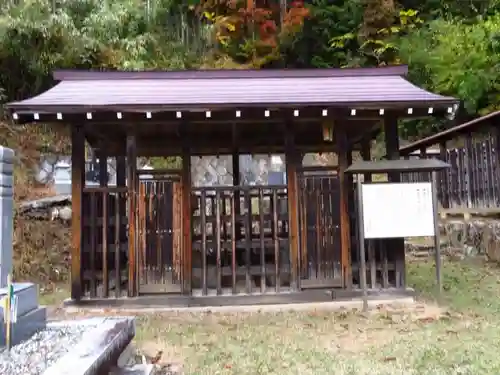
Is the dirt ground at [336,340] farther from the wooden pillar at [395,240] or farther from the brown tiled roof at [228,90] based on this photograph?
the brown tiled roof at [228,90]

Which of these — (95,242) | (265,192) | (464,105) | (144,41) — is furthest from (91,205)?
(464,105)

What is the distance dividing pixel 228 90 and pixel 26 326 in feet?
15.6

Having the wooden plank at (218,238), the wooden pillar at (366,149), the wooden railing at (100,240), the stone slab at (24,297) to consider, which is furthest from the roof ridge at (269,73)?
the stone slab at (24,297)

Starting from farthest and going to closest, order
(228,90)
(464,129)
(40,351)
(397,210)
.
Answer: (464,129), (228,90), (397,210), (40,351)

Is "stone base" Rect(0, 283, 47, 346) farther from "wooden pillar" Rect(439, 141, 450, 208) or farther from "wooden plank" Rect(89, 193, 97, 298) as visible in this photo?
"wooden pillar" Rect(439, 141, 450, 208)

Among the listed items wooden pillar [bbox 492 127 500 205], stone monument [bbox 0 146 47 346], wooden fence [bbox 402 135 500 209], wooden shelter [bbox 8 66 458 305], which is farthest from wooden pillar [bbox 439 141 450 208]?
stone monument [bbox 0 146 47 346]

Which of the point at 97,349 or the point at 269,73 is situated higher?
the point at 269,73

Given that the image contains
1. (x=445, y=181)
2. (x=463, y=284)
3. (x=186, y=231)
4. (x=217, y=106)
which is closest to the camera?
(x=217, y=106)

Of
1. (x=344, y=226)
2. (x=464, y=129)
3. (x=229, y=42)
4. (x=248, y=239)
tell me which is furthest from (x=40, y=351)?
(x=229, y=42)

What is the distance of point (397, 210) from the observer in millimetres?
6863

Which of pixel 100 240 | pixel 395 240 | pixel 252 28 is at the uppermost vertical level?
pixel 252 28

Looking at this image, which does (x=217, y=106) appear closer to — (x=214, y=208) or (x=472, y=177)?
(x=214, y=208)

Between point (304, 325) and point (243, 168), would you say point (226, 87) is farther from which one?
point (243, 168)

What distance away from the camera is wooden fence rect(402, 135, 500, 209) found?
1088 centimetres
